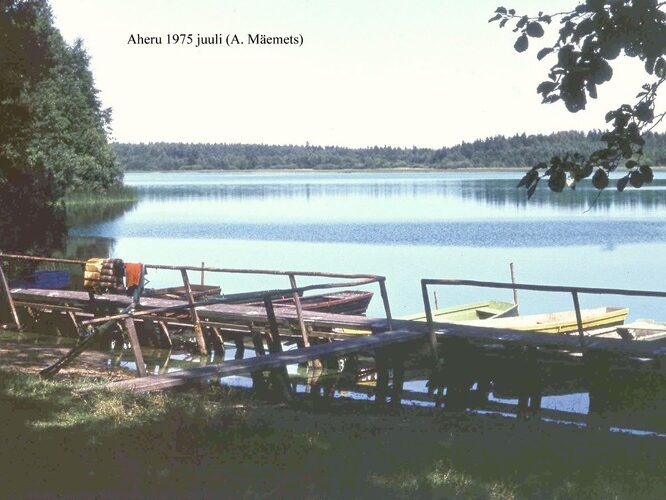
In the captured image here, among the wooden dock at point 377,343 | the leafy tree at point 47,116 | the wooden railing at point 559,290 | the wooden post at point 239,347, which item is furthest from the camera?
the wooden post at point 239,347

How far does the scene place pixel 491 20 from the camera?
17.3 feet

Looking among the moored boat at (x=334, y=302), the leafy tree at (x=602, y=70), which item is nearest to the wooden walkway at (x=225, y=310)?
the moored boat at (x=334, y=302)

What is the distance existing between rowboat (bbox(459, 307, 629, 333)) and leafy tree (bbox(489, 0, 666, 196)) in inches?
481

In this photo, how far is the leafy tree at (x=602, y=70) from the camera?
4.70 metres

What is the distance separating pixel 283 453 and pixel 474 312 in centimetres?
1530

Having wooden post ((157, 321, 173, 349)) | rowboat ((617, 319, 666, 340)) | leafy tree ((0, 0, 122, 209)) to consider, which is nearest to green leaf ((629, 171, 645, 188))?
leafy tree ((0, 0, 122, 209))

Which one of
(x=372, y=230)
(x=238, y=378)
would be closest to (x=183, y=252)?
(x=372, y=230)

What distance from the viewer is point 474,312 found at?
71.3 feet

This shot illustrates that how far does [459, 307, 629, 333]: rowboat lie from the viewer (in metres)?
17.0

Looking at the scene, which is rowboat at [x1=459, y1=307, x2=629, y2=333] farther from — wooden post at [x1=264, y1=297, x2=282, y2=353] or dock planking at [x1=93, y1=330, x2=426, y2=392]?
wooden post at [x1=264, y1=297, x2=282, y2=353]

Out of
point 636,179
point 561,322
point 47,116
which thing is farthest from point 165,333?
point 47,116

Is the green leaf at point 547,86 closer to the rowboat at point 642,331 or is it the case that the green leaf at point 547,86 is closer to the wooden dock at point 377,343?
the wooden dock at point 377,343

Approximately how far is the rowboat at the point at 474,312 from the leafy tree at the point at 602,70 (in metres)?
14.9

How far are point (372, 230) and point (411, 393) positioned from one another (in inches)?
1898
